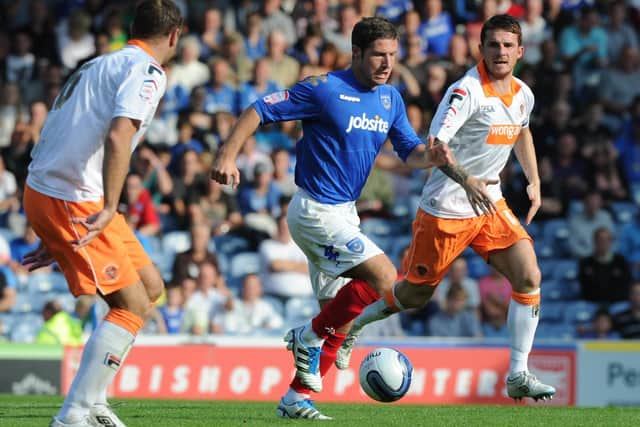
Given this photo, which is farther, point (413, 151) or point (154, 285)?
point (413, 151)

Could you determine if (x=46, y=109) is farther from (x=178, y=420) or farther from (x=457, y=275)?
(x=178, y=420)

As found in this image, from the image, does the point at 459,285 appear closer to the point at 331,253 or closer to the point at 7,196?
the point at 7,196

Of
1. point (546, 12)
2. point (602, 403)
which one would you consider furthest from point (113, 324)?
point (546, 12)

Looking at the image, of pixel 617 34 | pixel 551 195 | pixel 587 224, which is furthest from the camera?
pixel 617 34

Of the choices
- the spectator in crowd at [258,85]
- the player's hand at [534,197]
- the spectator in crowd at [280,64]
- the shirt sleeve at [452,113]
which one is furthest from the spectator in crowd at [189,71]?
the shirt sleeve at [452,113]

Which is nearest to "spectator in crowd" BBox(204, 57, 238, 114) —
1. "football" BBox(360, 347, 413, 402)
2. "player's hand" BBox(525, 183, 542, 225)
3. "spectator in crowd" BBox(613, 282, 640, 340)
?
"spectator in crowd" BBox(613, 282, 640, 340)

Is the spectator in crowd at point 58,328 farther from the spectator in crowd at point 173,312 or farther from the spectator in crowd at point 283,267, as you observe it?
the spectator in crowd at point 283,267

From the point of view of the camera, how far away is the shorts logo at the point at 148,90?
22.3 feet

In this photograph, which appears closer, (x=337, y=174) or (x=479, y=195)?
(x=479, y=195)

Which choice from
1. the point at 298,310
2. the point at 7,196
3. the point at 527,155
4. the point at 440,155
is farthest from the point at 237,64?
the point at 440,155

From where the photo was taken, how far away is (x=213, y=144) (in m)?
17.9

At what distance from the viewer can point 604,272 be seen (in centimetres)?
1714

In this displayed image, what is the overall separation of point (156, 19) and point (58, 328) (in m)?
8.92

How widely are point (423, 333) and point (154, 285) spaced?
9055 millimetres
